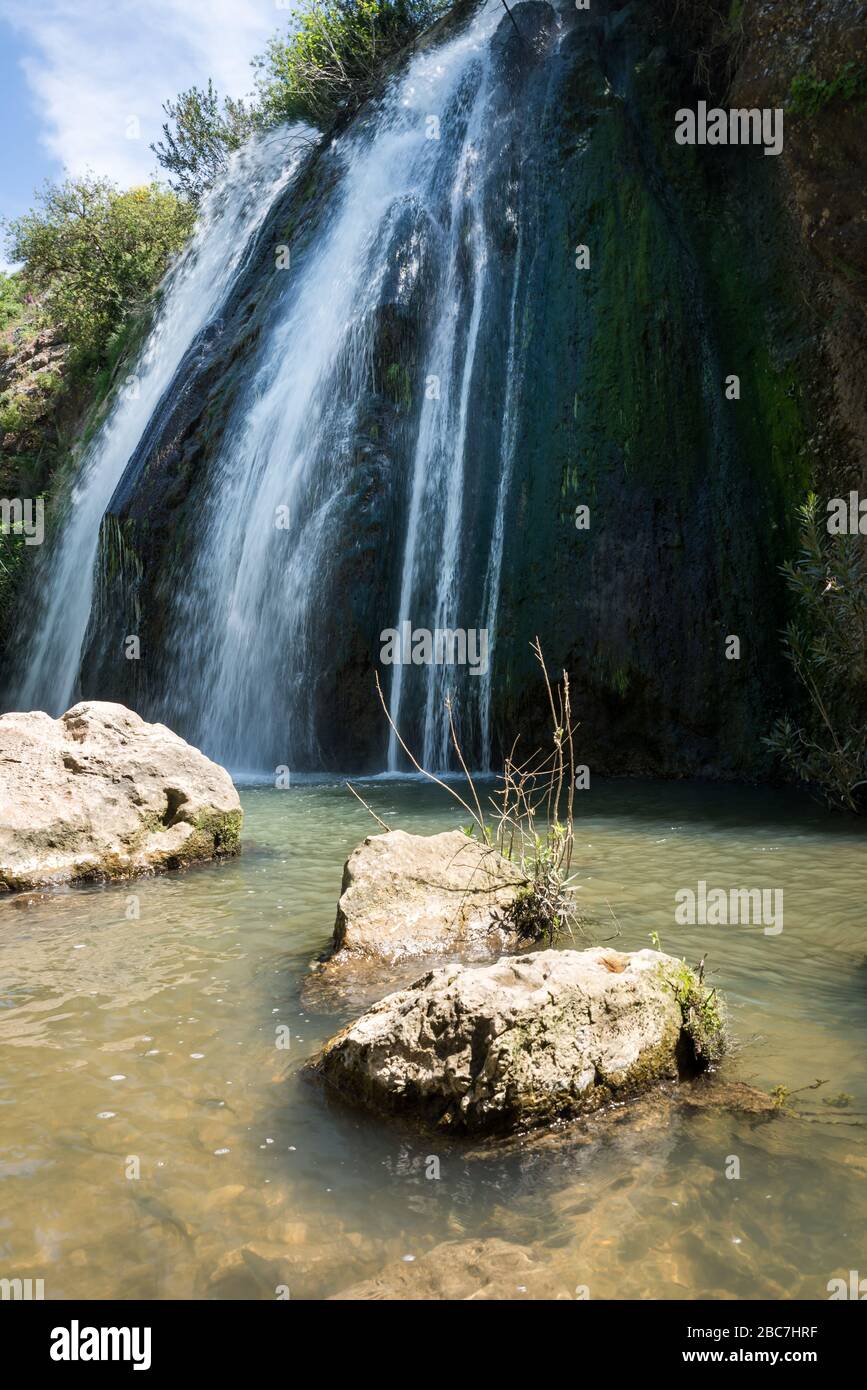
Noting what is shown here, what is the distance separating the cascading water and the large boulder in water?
9.65 metres

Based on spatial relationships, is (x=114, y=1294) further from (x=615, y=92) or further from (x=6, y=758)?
(x=615, y=92)

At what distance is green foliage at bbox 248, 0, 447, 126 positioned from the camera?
66.5 feet

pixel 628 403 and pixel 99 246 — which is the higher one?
pixel 99 246

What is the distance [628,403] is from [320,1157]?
35.4 feet

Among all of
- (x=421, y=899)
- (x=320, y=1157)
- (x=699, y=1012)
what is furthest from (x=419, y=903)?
(x=320, y=1157)

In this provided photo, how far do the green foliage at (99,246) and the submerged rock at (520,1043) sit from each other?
75.9 ft

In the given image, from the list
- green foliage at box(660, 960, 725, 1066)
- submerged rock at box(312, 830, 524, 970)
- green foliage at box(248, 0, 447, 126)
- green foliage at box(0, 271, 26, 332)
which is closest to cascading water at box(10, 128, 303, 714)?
green foliage at box(248, 0, 447, 126)

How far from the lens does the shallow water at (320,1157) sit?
255 centimetres

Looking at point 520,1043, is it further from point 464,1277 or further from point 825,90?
point 825,90

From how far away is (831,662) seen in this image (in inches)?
377

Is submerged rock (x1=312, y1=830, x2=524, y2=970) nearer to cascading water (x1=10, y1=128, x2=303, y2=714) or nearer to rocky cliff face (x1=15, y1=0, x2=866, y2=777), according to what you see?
Answer: rocky cliff face (x1=15, y1=0, x2=866, y2=777)

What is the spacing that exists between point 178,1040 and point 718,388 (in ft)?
34.3

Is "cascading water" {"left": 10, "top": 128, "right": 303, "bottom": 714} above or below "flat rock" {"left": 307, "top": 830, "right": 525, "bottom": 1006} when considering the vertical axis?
above

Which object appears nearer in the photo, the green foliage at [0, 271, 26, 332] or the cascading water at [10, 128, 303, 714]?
the cascading water at [10, 128, 303, 714]
